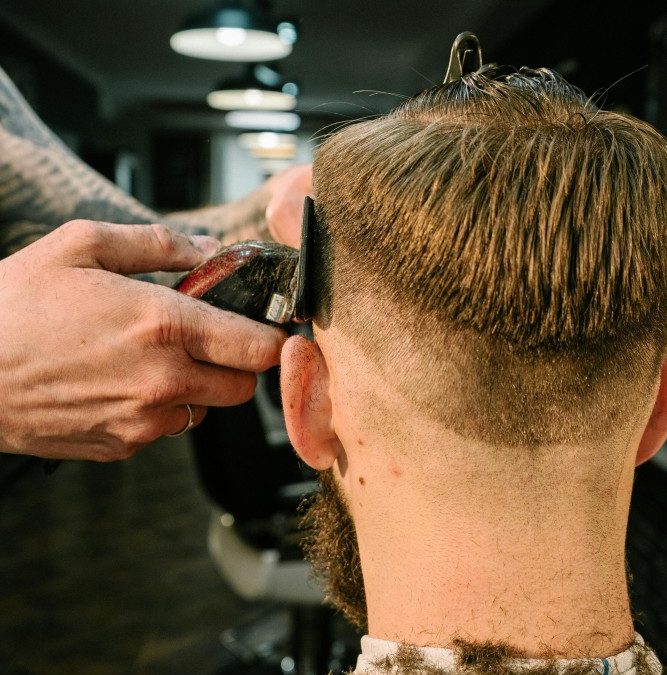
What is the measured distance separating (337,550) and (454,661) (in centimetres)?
34

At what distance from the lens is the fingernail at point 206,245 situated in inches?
47.5

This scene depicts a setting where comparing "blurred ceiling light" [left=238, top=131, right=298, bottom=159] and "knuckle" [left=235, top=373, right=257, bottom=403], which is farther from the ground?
"blurred ceiling light" [left=238, top=131, right=298, bottom=159]

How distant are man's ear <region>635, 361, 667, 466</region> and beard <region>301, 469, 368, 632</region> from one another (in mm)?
424

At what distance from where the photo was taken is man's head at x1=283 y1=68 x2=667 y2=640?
845 mm

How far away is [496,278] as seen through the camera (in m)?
0.85

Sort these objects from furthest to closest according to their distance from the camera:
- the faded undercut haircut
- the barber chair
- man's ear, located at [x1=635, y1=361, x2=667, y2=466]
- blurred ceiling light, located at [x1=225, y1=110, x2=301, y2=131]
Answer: blurred ceiling light, located at [x1=225, y1=110, x2=301, y2=131], the barber chair, man's ear, located at [x1=635, y1=361, x2=667, y2=466], the faded undercut haircut

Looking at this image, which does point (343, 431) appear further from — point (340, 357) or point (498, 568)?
point (498, 568)

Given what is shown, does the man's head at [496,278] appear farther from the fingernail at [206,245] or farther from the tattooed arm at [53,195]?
the tattooed arm at [53,195]

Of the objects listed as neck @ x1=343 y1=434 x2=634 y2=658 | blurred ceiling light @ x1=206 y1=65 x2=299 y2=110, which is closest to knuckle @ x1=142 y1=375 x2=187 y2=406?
neck @ x1=343 y1=434 x2=634 y2=658

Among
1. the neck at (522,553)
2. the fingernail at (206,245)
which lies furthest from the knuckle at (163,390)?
the neck at (522,553)

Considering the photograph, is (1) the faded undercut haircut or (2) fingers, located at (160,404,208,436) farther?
(2) fingers, located at (160,404,208,436)

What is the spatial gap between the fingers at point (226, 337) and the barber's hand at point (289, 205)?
50 centimetres

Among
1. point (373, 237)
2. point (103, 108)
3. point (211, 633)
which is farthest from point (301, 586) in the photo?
point (103, 108)

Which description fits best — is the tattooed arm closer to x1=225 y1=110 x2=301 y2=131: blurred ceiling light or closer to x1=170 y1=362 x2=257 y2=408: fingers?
x1=170 y1=362 x2=257 y2=408: fingers
